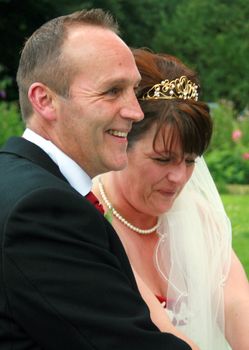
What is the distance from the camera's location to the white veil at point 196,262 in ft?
12.4

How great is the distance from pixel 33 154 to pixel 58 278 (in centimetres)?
43

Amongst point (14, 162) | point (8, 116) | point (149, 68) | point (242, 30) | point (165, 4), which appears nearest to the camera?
point (14, 162)

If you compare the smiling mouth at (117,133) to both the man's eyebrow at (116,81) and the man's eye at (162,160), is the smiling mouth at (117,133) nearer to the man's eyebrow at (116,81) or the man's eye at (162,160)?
the man's eyebrow at (116,81)

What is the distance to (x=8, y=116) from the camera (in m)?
14.6

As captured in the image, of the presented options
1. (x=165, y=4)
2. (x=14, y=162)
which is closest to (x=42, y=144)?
(x=14, y=162)

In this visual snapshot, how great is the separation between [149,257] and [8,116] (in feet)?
36.5

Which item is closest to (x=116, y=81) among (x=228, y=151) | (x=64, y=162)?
(x=64, y=162)

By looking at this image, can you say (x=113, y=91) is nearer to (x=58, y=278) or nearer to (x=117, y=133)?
(x=117, y=133)

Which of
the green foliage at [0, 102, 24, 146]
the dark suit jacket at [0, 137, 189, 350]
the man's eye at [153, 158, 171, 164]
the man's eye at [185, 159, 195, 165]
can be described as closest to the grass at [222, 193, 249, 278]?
the man's eye at [185, 159, 195, 165]

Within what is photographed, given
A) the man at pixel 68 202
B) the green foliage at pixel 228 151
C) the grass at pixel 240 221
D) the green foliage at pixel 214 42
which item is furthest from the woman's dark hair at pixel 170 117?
the green foliage at pixel 214 42

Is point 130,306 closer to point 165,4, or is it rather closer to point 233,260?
point 233,260

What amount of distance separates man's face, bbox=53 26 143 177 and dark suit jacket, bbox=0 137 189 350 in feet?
0.70

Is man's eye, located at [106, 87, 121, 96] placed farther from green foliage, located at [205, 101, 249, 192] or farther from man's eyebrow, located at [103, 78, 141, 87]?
green foliage, located at [205, 101, 249, 192]

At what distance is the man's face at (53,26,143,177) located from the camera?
2.38 meters
